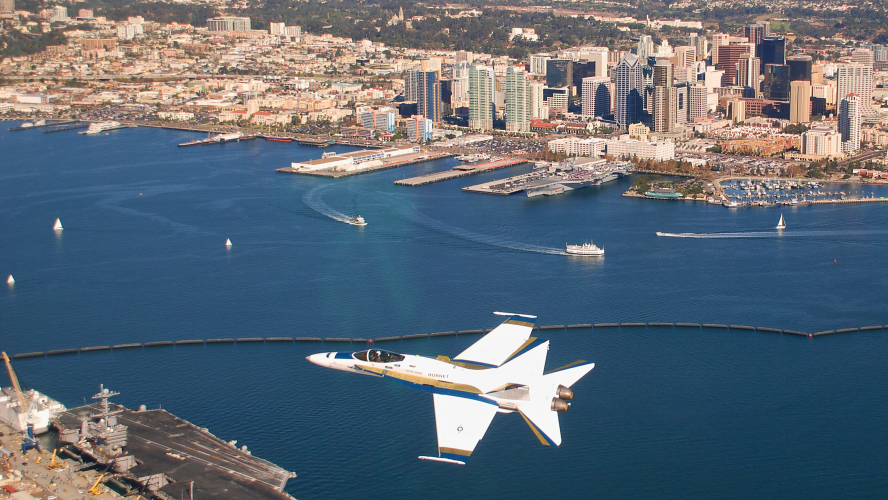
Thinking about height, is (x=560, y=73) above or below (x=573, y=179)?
above

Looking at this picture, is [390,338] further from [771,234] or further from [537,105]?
[537,105]

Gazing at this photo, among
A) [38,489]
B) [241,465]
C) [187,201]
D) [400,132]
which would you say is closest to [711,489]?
[241,465]

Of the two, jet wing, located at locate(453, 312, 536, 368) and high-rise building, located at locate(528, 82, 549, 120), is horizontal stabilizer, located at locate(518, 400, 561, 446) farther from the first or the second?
high-rise building, located at locate(528, 82, 549, 120)

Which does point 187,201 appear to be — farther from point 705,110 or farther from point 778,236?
point 705,110

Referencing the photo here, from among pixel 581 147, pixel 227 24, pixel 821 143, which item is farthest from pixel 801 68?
pixel 227 24

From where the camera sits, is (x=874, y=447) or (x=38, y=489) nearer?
(x=38, y=489)

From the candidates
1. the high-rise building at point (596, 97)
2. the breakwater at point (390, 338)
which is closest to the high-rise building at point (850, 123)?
the high-rise building at point (596, 97)

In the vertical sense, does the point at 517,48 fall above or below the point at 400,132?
above

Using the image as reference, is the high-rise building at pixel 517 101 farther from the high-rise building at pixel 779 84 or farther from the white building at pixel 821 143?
the high-rise building at pixel 779 84
